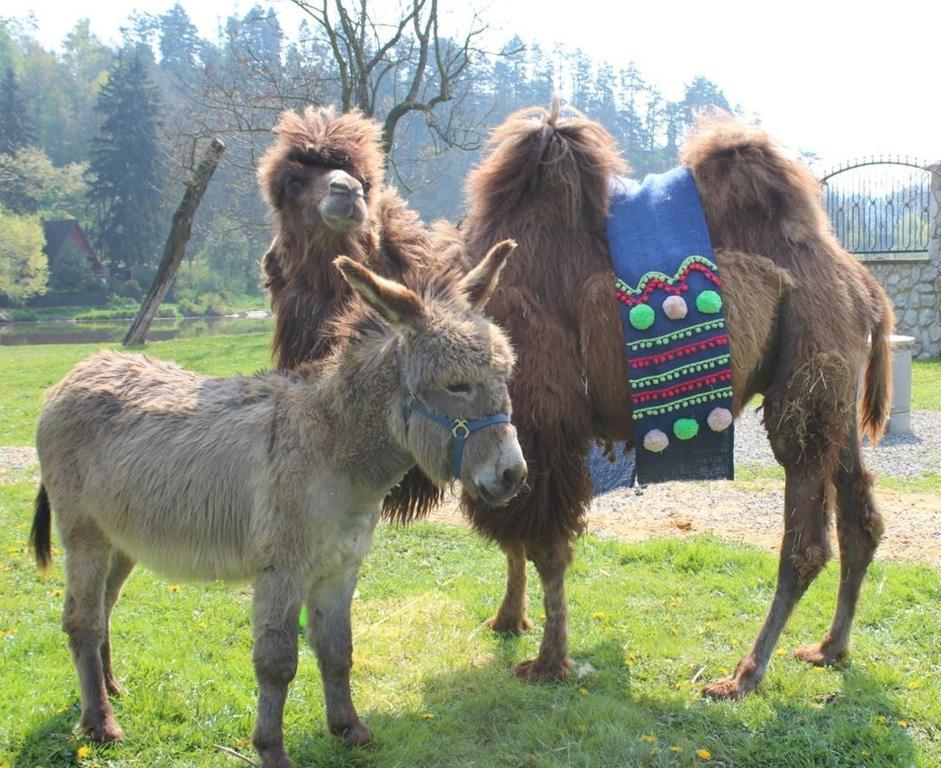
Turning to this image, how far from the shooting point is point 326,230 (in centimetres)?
430

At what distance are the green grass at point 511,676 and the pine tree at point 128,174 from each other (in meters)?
47.7

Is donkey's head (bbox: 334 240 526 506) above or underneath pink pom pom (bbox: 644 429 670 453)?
above

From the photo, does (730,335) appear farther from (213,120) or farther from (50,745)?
(213,120)

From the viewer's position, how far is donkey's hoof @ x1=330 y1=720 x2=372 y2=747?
11.6 feet

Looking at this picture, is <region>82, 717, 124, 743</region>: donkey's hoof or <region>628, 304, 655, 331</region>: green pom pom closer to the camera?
<region>82, 717, 124, 743</region>: donkey's hoof

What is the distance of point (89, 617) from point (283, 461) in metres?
1.18

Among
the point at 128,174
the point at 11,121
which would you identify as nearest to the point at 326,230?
the point at 128,174

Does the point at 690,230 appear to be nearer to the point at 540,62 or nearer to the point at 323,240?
the point at 323,240

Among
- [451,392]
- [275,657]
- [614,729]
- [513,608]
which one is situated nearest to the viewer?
[451,392]

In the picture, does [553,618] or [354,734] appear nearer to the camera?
[354,734]

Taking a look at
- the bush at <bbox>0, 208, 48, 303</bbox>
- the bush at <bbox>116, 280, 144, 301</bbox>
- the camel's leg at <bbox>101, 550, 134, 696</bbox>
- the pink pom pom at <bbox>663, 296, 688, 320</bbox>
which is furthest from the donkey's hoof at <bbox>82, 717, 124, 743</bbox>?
the bush at <bbox>116, 280, 144, 301</bbox>

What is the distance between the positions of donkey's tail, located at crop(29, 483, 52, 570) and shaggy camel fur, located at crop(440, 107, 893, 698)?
6.56 feet

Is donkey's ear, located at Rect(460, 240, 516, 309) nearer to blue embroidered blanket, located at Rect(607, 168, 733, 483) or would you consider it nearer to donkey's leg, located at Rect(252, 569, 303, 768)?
blue embroidered blanket, located at Rect(607, 168, 733, 483)

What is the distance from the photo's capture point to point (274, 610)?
311cm
